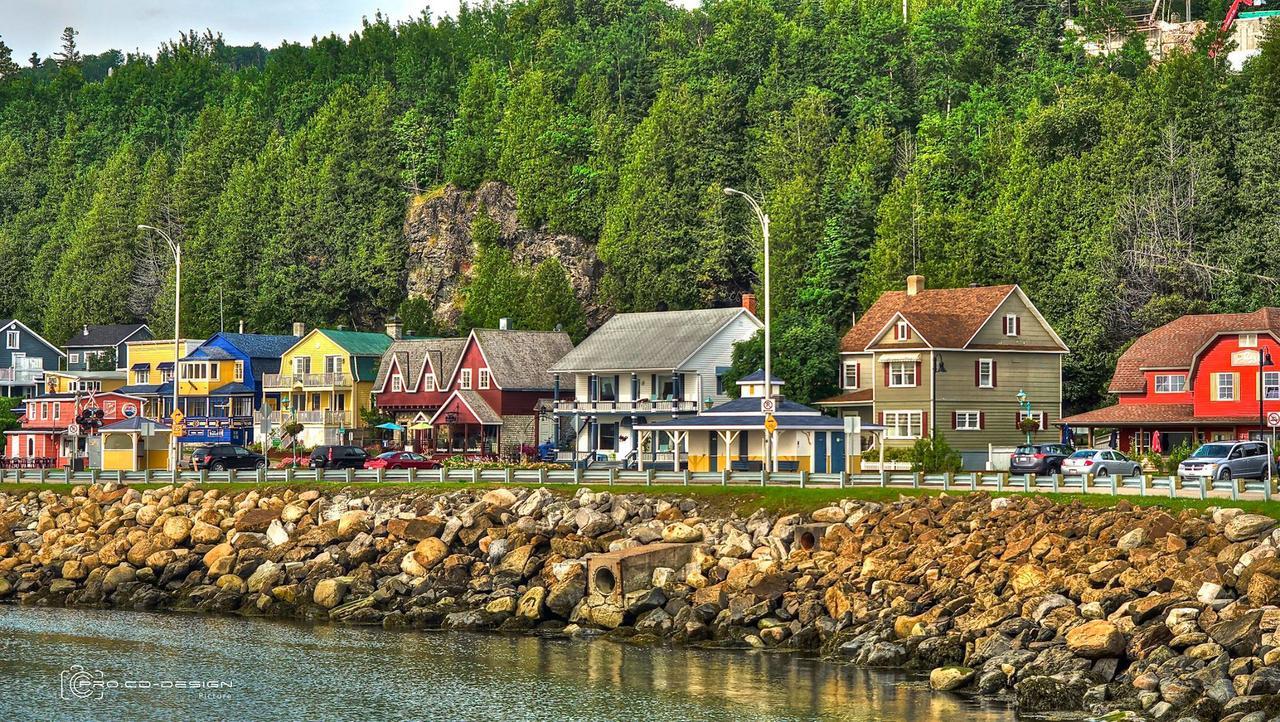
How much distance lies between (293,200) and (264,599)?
316 feet

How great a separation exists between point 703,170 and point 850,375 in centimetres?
3933

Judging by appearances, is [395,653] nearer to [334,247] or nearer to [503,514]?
[503,514]

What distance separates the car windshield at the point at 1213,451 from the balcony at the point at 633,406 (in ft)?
105

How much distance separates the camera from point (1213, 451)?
2270 inches

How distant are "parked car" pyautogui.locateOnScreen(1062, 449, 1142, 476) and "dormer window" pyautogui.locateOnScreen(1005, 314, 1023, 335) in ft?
64.0

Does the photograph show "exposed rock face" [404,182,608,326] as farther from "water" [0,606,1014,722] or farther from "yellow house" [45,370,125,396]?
"water" [0,606,1014,722]

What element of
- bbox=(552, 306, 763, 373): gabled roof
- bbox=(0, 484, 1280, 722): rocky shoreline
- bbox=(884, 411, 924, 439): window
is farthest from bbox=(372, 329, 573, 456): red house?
bbox=(0, 484, 1280, 722): rocky shoreline

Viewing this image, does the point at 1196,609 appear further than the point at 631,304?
No

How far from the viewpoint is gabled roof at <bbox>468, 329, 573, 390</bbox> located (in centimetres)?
9344

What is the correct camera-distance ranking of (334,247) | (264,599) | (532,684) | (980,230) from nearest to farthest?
(532,684)
(264,599)
(980,230)
(334,247)

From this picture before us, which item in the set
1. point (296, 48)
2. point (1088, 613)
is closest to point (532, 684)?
point (1088, 613)

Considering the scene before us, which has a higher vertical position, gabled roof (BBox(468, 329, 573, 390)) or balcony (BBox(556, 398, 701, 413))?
gabled roof (BBox(468, 329, 573, 390))

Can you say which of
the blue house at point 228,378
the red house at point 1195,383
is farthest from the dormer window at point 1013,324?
the blue house at point 228,378

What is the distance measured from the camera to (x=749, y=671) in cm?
3981
